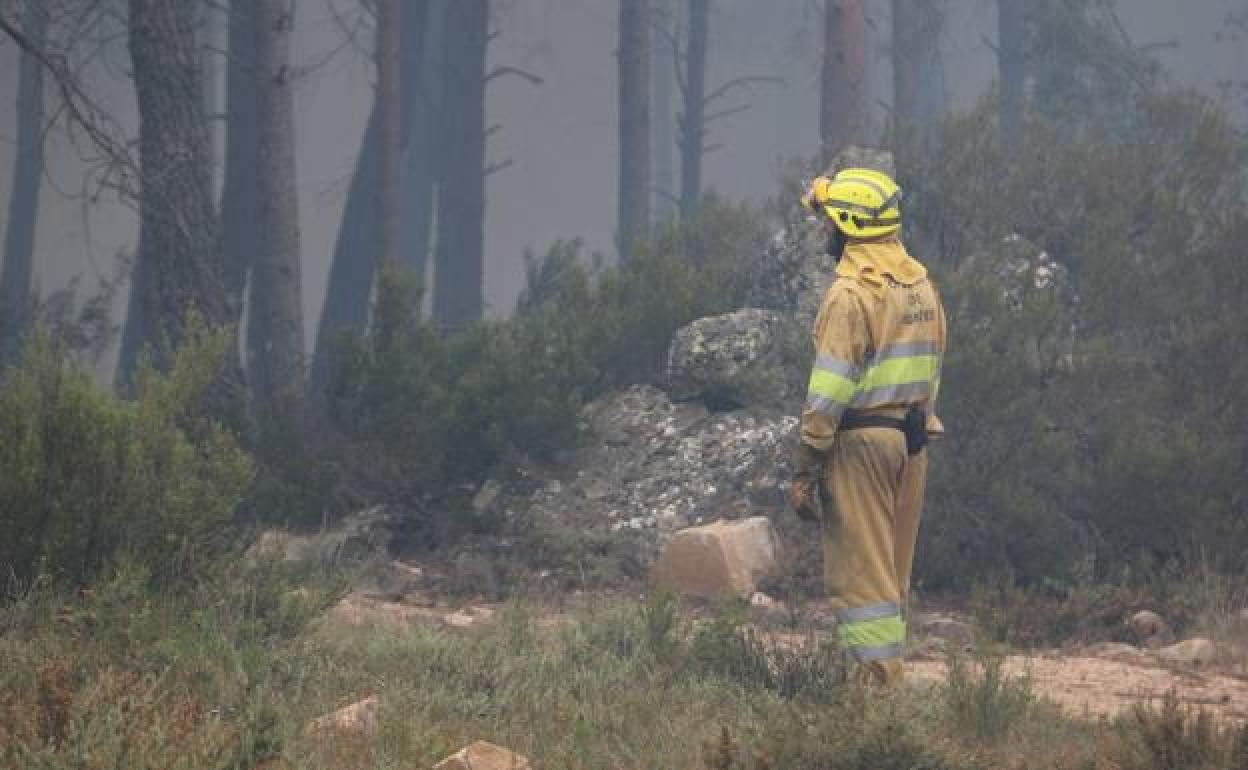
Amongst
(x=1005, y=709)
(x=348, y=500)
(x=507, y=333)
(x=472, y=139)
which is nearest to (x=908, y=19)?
(x=472, y=139)

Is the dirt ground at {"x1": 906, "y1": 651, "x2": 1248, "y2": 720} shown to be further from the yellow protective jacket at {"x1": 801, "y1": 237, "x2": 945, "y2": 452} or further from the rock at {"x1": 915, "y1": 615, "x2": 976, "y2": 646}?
the yellow protective jacket at {"x1": 801, "y1": 237, "x2": 945, "y2": 452}

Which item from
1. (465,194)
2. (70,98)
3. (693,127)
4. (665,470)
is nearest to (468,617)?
(665,470)

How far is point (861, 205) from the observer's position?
636 centimetres

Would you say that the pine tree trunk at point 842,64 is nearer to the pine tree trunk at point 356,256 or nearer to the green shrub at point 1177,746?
the pine tree trunk at point 356,256

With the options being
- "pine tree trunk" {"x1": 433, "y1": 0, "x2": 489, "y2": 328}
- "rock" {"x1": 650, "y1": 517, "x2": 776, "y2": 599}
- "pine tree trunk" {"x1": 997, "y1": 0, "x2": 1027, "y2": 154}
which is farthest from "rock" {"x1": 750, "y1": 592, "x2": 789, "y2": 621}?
"pine tree trunk" {"x1": 997, "y1": 0, "x2": 1027, "y2": 154}

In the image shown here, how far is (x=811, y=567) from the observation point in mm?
9930

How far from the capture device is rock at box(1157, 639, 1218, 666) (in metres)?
7.82

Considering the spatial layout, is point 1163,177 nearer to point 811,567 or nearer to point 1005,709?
point 811,567

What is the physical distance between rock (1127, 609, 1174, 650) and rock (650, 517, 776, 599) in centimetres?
224

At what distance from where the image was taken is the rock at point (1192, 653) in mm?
7820

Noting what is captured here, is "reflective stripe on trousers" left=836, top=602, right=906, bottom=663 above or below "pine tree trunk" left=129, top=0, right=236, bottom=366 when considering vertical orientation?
below

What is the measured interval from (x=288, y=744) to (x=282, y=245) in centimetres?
1095

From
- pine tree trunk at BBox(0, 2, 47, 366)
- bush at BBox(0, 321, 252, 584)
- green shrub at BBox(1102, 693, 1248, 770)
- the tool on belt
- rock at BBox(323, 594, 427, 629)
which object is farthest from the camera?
pine tree trunk at BBox(0, 2, 47, 366)

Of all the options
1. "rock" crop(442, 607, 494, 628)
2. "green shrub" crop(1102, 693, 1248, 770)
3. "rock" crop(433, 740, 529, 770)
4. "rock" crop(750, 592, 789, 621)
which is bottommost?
"rock" crop(442, 607, 494, 628)
